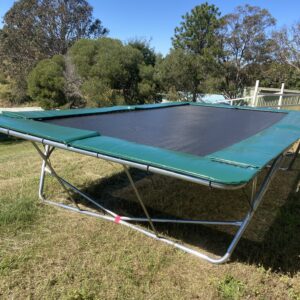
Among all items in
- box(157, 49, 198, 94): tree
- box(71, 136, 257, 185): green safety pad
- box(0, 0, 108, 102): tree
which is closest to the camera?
box(71, 136, 257, 185): green safety pad

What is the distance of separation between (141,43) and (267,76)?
6009 millimetres

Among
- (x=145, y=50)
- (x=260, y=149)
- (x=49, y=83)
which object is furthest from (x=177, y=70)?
(x=260, y=149)

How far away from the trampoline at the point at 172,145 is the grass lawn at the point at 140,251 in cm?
12

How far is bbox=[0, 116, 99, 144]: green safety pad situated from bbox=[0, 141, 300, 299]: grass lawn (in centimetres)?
68

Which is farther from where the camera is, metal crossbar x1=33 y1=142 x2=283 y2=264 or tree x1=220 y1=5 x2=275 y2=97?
tree x1=220 y1=5 x2=275 y2=97

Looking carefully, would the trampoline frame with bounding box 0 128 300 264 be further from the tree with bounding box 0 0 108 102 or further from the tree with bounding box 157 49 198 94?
the tree with bounding box 0 0 108 102

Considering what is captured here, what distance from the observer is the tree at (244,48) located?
38.1 ft

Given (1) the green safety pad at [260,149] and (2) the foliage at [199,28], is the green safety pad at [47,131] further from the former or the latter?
(2) the foliage at [199,28]

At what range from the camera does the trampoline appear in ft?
4.04

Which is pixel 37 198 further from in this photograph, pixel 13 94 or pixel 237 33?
pixel 13 94

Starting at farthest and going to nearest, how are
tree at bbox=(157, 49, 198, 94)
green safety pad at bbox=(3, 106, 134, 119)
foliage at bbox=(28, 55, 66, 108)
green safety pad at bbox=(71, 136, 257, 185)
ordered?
foliage at bbox=(28, 55, 66, 108) < tree at bbox=(157, 49, 198, 94) < green safety pad at bbox=(3, 106, 134, 119) < green safety pad at bbox=(71, 136, 257, 185)

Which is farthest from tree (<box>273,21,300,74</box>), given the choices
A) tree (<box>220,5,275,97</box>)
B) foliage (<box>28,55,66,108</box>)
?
foliage (<box>28,55,66,108</box>)

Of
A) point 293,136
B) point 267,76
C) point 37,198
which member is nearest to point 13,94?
point 267,76

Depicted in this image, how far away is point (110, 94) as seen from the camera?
36.7ft
